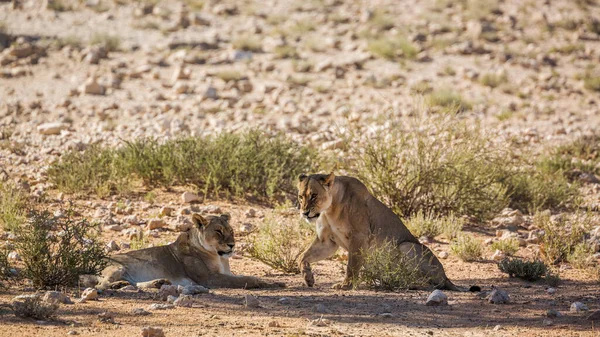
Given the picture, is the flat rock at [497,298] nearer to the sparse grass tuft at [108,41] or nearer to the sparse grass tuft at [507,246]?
the sparse grass tuft at [507,246]

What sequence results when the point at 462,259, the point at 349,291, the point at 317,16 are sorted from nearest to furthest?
the point at 349,291 → the point at 462,259 → the point at 317,16

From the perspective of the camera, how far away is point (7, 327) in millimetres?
6723

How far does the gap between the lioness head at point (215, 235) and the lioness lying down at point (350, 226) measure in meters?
0.82

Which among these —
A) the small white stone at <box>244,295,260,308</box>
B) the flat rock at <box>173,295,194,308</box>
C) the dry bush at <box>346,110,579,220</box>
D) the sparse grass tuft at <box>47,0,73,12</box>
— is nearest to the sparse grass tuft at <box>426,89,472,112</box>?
the dry bush at <box>346,110,579,220</box>

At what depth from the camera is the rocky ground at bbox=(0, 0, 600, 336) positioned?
7.74 metres

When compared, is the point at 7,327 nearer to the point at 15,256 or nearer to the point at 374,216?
the point at 15,256

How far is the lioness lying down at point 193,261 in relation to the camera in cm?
896

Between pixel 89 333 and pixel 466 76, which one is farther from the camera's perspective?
pixel 466 76

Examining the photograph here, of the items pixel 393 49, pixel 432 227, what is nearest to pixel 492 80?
pixel 393 49

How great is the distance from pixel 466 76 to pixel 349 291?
51.0 ft

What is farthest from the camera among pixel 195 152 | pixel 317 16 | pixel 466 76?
pixel 317 16

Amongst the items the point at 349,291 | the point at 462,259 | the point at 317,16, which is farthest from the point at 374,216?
the point at 317,16

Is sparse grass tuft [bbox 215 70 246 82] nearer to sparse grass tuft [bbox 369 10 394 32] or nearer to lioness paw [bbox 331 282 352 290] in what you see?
sparse grass tuft [bbox 369 10 394 32]

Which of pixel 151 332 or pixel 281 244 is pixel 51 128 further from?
pixel 151 332
